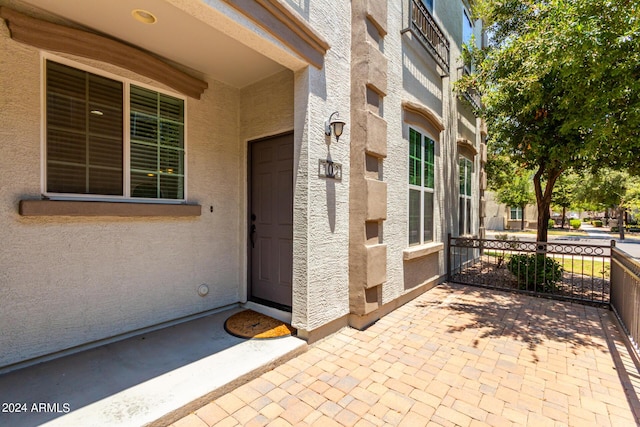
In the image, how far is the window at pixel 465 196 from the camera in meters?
8.54

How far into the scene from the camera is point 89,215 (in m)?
3.13

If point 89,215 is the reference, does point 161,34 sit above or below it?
above

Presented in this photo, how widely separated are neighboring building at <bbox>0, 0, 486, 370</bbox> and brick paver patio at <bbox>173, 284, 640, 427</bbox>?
0.62 meters

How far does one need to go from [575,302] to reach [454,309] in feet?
8.31

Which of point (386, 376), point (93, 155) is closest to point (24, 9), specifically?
point (93, 155)

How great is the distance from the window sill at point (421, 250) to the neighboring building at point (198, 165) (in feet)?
0.13

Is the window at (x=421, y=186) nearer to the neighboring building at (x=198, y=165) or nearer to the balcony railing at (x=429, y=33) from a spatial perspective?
the neighboring building at (x=198, y=165)

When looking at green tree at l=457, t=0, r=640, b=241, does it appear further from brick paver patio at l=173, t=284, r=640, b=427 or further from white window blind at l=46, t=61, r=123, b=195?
white window blind at l=46, t=61, r=123, b=195

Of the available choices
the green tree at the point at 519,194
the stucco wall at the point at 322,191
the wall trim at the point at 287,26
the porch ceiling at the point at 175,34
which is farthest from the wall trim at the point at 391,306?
the green tree at the point at 519,194

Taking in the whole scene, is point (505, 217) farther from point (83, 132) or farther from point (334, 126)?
point (83, 132)

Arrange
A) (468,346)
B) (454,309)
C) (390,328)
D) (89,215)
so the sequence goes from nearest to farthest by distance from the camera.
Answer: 1. (89,215)
2. (468,346)
3. (390,328)
4. (454,309)

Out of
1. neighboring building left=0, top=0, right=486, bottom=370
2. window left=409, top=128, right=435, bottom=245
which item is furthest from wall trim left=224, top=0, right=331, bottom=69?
window left=409, top=128, right=435, bottom=245

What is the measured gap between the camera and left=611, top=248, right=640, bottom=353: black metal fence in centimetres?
355

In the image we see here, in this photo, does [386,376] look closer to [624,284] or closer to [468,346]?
[468,346]
